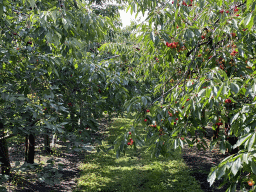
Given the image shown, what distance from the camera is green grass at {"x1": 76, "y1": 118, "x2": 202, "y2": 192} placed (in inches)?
257

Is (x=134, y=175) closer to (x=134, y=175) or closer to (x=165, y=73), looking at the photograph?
(x=134, y=175)

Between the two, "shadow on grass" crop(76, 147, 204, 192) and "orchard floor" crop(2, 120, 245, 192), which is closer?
"orchard floor" crop(2, 120, 245, 192)

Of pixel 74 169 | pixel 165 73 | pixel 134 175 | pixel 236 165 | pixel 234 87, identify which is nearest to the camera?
pixel 236 165

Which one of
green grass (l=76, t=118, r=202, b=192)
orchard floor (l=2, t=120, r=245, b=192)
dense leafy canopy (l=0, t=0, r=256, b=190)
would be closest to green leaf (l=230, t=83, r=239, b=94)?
dense leafy canopy (l=0, t=0, r=256, b=190)

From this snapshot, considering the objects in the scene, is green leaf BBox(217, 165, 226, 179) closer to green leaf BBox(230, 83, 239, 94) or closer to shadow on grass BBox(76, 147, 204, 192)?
green leaf BBox(230, 83, 239, 94)

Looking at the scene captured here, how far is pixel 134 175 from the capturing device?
748 centimetres

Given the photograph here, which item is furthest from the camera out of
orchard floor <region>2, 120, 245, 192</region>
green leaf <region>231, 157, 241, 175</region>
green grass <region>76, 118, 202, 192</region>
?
green grass <region>76, 118, 202, 192</region>

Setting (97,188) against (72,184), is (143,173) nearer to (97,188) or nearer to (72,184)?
(97,188)

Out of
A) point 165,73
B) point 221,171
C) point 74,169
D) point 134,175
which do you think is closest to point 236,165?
point 221,171

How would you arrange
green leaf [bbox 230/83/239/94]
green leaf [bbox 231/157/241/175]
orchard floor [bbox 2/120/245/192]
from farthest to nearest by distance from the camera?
orchard floor [bbox 2/120/245/192]
green leaf [bbox 230/83/239/94]
green leaf [bbox 231/157/241/175]

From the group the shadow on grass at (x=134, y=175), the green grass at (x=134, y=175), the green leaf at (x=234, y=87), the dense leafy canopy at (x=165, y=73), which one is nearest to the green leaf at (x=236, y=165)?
the dense leafy canopy at (x=165, y=73)

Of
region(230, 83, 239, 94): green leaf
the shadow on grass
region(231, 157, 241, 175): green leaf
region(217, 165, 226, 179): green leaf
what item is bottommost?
the shadow on grass

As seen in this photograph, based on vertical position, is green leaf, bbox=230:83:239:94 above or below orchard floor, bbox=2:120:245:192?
above

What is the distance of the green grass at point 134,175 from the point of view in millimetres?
6527
